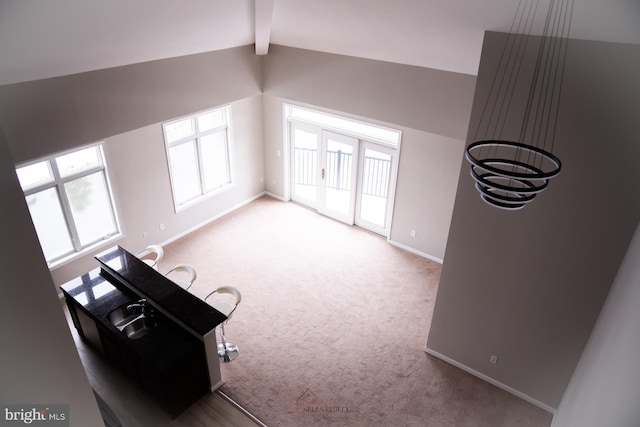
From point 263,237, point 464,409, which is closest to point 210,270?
point 263,237

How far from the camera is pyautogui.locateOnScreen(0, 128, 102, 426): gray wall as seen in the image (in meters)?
1.80

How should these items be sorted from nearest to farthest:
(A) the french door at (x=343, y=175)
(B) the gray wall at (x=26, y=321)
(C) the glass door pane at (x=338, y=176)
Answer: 1. (B) the gray wall at (x=26, y=321)
2. (A) the french door at (x=343, y=175)
3. (C) the glass door pane at (x=338, y=176)

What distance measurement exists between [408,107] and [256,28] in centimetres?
255

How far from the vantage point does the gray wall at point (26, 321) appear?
1802mm

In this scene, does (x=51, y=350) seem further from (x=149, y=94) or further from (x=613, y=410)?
(x=149, y=94)

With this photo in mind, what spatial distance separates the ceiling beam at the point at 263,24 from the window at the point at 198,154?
5.32 feet

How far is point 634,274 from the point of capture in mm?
3010

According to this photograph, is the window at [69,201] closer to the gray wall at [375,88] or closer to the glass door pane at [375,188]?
the gray wall at [375,88]

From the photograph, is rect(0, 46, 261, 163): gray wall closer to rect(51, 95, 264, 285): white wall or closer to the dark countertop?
rect(51, 95, 264, 285): white wall

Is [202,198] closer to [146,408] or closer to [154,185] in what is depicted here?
[154,185]

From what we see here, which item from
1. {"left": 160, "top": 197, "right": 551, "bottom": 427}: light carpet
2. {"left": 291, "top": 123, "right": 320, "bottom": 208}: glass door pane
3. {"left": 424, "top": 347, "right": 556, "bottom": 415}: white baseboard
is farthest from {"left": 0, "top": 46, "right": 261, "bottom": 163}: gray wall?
{"left": 424, "top": 347, "right": 556, "bottom": 415}: white baseboard

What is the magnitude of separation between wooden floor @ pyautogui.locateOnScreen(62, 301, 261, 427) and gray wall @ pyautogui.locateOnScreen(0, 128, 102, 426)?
2781 mm

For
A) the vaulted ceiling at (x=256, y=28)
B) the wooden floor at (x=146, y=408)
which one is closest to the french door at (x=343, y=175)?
the vaulted ceiling at (x=256, y=28)

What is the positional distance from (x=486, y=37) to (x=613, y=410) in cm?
316
